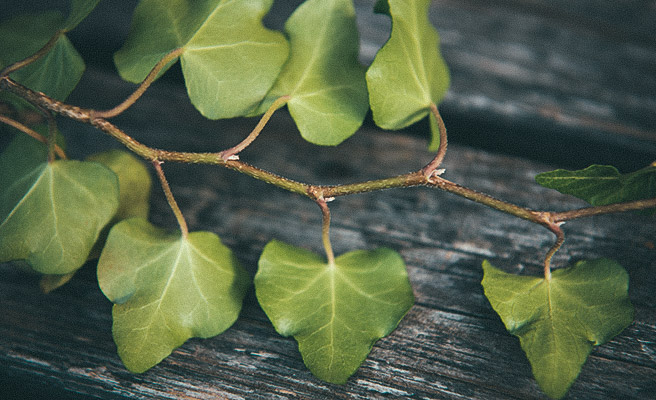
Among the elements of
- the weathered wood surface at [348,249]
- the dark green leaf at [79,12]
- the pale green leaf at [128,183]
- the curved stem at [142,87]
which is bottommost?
the weathered wood surface at [348,249]

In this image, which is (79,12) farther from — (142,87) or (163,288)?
(163,288)

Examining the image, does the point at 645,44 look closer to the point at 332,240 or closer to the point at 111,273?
the point at 332,240

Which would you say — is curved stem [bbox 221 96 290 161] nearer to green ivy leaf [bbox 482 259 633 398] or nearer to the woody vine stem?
the woody vine stem

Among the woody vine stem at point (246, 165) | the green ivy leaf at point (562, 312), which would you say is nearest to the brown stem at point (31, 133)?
the woody vine stem at point (246, 165)

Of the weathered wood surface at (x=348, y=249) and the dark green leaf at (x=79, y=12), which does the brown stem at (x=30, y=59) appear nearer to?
the dark green leaf at (x=79, y=12)

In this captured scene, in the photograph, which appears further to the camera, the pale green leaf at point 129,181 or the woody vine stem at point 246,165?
the pale green leaf at point 129,181

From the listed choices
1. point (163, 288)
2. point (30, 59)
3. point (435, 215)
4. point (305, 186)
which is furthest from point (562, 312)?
point (30, 59)

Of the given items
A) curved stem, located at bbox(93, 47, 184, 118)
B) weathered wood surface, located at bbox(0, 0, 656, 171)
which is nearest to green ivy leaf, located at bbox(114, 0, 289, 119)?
curved stem, located at bbox(93, 47, 184, 118)
